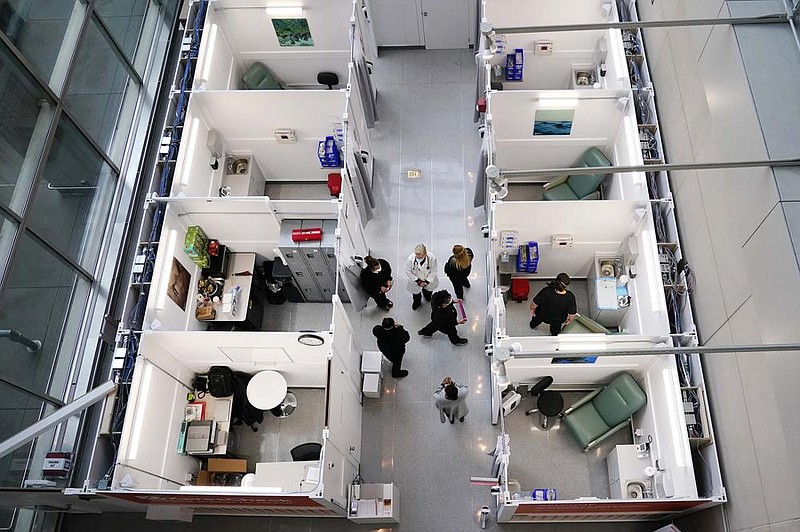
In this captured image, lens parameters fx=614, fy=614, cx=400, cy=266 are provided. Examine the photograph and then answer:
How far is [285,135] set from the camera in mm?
7344

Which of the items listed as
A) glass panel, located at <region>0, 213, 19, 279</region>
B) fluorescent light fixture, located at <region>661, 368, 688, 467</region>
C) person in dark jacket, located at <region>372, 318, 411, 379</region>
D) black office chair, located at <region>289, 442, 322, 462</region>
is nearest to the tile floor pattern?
person in dark jacket, located at <region>372, 318, 411, 379</region>

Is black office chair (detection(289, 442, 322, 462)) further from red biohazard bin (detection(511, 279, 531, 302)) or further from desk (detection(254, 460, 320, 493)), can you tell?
red biohazard bin (detection(511, 279, 531, 302))

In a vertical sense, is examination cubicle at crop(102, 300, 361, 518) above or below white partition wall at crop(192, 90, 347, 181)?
below

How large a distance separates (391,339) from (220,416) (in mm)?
1933

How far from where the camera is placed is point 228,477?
20.8 feet

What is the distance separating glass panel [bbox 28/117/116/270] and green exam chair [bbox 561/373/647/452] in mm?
5503

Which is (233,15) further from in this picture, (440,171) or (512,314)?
(512,314)

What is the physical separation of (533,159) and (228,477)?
506cm

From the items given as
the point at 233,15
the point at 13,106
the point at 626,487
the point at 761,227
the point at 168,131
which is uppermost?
the point at 233,15

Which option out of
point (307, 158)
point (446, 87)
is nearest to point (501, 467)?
point (307, 158)

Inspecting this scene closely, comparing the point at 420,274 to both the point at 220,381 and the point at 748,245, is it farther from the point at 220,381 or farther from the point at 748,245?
the point at 748,245

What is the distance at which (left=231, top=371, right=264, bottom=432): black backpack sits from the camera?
6371mm

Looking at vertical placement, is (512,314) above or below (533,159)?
below

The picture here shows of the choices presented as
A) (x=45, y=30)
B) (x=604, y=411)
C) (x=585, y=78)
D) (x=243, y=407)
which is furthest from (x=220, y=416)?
(x=585, y=78)
